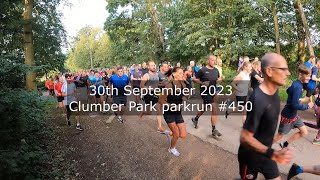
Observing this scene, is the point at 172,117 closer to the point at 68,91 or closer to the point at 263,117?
the point at 263,117

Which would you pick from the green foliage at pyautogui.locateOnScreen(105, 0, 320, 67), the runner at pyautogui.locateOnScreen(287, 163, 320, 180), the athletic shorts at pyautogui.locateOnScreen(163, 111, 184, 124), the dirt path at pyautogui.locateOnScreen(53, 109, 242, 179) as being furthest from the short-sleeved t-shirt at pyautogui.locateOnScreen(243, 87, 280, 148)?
the green foliage at pyautogui.locateOnScreen(105, 0, 320, 67)

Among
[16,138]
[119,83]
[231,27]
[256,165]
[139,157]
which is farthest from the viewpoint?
[231,27]

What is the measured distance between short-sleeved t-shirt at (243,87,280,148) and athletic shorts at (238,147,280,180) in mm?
208

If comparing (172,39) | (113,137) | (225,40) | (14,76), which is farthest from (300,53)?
(14,76)

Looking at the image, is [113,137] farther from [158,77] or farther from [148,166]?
[148,166]

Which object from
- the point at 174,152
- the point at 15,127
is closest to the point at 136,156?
the point at 174,152

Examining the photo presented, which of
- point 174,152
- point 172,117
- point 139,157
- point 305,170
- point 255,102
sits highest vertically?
point 255,102

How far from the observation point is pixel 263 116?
346cm

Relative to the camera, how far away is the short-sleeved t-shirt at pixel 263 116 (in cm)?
342

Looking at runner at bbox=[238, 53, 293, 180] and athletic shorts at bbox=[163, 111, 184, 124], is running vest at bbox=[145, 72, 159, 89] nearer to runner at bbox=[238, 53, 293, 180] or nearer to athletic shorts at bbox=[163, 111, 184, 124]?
athletic shorts at bbox=[163, 111, 184, 124]

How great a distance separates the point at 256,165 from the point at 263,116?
0.64 m

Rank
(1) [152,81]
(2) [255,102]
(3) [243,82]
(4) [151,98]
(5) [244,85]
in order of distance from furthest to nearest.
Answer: (4) [151,98], (1) [152,81], (5) [244,85], (3) [243,82], (2) [255,102]

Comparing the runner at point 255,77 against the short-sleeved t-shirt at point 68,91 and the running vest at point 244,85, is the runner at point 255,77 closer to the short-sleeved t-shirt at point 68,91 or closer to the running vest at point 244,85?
the running vest at point 244,85

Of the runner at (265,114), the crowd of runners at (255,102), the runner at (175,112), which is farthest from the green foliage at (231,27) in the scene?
the runner at (265,114)
